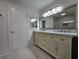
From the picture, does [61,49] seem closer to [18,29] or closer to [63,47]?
[63,47]

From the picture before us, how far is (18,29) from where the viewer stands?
144 inches

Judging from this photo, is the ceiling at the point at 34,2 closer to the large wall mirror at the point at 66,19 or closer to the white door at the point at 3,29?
the white door at the point at 3,29

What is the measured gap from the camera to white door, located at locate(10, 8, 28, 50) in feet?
11.1

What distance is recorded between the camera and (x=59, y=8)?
3150mm

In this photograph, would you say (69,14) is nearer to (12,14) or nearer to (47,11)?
(47,11)

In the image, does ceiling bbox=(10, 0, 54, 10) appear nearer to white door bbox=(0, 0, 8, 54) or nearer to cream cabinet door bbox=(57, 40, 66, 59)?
white door bbox=(0, 0, 8, 54)

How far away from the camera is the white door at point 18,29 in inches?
134

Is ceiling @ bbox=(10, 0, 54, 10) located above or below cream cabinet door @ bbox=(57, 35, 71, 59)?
above

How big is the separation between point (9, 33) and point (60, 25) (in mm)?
2318

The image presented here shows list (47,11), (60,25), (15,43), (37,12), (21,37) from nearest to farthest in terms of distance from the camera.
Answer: (60,25) → (15,43) → (21,37) → (47,11) → (37,12)

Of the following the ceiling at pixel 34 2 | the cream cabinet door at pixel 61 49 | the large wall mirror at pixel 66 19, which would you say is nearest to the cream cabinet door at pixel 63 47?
the cream cabinet door at pixel 61 49

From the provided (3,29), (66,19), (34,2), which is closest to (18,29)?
(3,29)

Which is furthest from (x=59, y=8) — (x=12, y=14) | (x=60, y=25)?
(x=12, y=14)

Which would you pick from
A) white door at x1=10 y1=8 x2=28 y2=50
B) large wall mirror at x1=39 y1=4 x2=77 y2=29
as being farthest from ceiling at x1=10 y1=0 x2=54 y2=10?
large wall mirror at x1=39 y1=4 x2=77 y2=29
